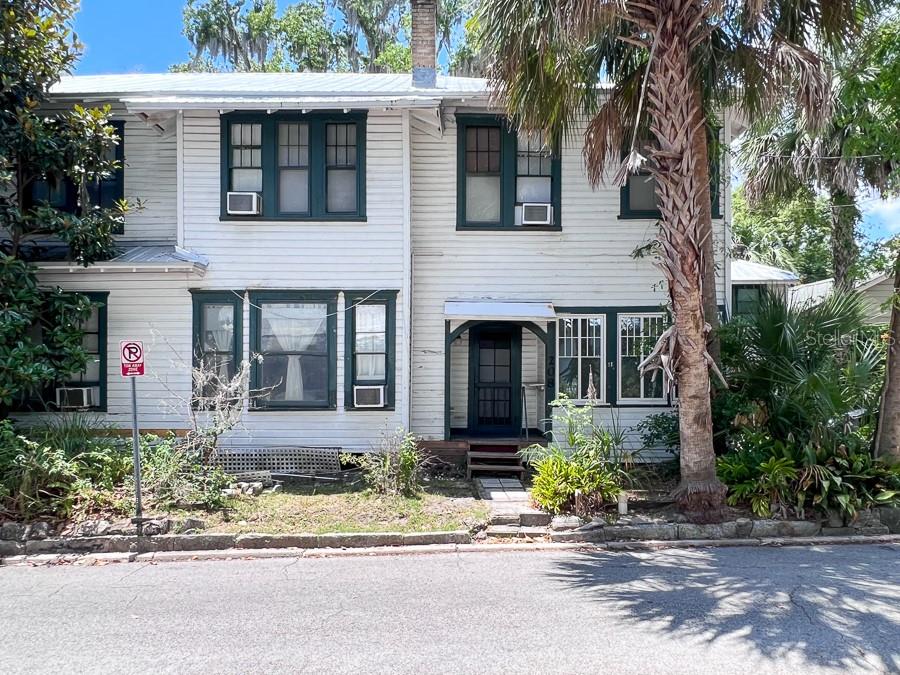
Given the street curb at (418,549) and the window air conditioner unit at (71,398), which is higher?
the window air conditioner unit at (71,398)

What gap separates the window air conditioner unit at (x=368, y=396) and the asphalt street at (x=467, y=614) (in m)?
3.82

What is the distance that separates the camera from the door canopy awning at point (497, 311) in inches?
427

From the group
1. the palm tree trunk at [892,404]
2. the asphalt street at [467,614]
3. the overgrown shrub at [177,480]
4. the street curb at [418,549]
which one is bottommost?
the street curb at [418,549]

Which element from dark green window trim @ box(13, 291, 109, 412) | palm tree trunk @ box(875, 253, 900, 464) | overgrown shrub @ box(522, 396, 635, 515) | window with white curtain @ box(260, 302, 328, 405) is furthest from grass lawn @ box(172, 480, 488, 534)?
palm tree trunk @ box(875, 253, 900, 464)

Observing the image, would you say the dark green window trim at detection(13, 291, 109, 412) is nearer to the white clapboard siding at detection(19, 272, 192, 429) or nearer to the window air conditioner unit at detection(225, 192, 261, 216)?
the white clapboard siding at detection(19, 272, 192, 429)

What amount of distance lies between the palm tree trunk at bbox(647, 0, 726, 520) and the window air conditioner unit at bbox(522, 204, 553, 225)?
3.08 m

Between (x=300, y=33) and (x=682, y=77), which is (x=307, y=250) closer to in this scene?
(x=682, y=77)

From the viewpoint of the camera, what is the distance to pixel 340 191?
11.1 m

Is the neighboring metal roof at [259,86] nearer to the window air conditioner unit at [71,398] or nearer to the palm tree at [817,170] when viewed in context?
the window air conditioner unit at [71,398]

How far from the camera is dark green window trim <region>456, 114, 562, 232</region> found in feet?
37.6

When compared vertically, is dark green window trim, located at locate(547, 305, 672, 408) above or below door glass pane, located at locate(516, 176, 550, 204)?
below

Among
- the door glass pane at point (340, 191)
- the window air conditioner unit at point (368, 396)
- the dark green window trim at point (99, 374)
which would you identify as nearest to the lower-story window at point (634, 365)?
the window air conditioner unit at point (368, 396)

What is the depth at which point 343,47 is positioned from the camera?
3173cm

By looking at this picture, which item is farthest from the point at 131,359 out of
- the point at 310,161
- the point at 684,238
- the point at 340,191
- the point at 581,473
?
the point at 684,238
